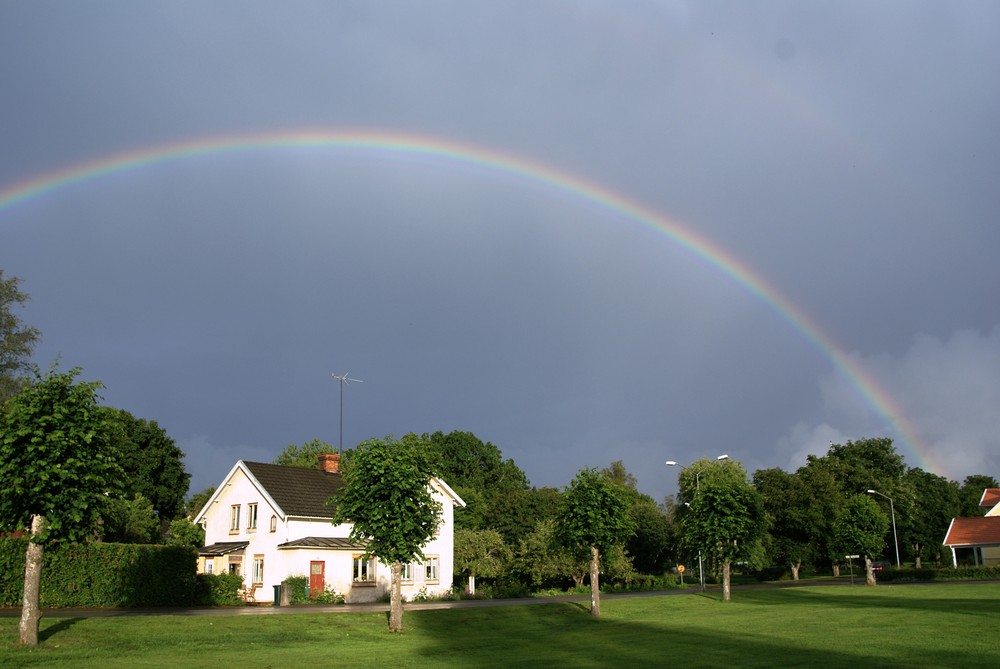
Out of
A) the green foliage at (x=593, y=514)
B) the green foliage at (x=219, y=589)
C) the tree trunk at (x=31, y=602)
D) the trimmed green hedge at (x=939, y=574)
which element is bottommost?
the trimmed green hedge at (x=939, y=574)

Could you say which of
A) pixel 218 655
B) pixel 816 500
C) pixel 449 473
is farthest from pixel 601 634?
pixel 449 473

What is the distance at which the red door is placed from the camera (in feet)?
163

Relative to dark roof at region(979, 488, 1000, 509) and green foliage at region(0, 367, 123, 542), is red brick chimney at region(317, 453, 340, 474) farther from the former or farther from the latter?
dark roof at region(979, 488, 1000, 509)

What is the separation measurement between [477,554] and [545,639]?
34777 millimetres

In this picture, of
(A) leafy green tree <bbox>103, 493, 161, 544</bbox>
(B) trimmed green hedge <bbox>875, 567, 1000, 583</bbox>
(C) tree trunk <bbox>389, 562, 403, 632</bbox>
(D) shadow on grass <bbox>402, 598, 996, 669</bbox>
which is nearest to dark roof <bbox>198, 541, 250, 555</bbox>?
(A) leafy green tree <bbox>103, 493, 161, 544</bbox>

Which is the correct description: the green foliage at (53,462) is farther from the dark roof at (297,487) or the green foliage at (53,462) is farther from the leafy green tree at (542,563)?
the leafy green tree at (542,563)

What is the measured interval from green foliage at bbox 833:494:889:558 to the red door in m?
42.2

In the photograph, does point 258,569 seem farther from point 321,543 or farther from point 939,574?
point 939,574

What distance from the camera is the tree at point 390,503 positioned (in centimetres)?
3334

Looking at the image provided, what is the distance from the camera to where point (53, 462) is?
24047mm

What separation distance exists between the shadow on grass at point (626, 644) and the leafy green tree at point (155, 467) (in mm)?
51648

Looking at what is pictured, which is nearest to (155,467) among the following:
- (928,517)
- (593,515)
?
(593,515)

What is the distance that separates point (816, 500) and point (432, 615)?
60797 millimetres

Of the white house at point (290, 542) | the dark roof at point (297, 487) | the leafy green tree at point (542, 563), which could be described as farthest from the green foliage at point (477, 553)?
the dark roof at point (297, 487)
